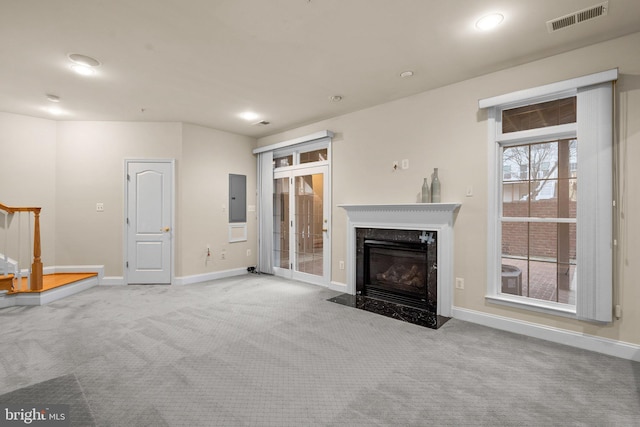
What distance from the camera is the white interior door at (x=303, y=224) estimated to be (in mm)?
4977

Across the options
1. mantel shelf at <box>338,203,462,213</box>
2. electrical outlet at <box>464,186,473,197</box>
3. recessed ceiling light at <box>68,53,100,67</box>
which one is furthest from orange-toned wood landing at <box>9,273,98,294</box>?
electrical outlet at <box>464,186,473,197</box>

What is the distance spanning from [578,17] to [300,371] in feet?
11.4

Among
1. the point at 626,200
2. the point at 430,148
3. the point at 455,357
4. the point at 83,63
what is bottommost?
the point at 455,357

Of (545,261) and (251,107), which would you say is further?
(251,107)

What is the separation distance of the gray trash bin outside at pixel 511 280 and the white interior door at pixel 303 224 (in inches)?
95.1

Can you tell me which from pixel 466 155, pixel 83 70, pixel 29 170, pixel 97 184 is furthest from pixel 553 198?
pixel 29 170

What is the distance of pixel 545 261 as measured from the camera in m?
3.07

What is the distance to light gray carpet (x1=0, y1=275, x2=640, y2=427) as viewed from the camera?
187cm

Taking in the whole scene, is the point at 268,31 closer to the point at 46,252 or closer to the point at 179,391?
the point at 179,391

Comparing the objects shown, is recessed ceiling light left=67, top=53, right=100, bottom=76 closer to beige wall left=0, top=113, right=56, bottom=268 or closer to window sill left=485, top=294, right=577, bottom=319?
beige wall left=0, top=113, right=56, bottom=268

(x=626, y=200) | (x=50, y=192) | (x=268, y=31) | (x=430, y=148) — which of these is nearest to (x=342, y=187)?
(x=430, y=148)

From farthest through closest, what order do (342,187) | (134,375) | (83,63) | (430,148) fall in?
(342,187) < (430,148) < (83,63) < (134,375)

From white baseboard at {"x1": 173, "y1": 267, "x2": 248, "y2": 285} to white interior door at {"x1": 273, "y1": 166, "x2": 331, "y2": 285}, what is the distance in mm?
739

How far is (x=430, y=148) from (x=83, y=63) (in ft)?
12.7
